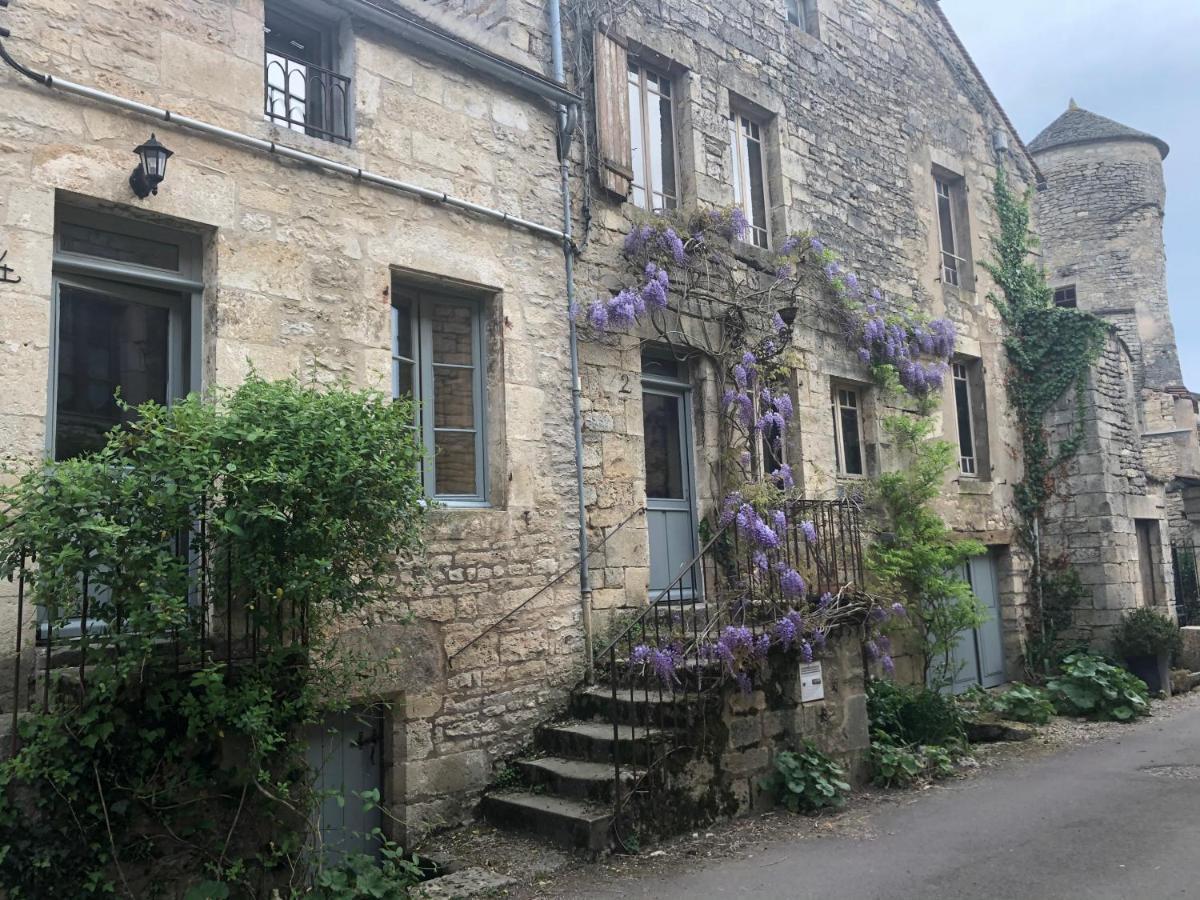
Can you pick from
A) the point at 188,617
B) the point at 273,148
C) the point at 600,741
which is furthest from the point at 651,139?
the point at 188,617

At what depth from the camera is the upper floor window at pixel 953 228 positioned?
12023 mm

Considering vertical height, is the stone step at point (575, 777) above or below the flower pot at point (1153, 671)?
above

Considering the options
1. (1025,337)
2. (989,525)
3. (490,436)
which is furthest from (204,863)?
(1025,337)

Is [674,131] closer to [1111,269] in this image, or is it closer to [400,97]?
[400,97]

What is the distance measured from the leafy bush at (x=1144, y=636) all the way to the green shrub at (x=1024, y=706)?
215 centimetres

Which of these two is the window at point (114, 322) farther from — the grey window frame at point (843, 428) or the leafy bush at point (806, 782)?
the grey window frame at point (843, 428)

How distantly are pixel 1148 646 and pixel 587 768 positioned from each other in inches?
332

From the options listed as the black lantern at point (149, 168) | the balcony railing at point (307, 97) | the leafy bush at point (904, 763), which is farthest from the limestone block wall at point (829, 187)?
the black lantern at point (149, 168)

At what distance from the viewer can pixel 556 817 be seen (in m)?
5.49

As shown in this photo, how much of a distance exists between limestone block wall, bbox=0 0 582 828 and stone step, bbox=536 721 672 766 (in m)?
0.23

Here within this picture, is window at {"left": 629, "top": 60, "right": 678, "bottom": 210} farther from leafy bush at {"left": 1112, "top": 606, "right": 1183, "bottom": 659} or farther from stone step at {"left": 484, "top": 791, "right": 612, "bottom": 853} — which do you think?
leafy bush at {"left": 1112, "top": 606, "right": 1183, "bottom": 659}

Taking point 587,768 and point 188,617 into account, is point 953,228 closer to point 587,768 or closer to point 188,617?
point 587,768

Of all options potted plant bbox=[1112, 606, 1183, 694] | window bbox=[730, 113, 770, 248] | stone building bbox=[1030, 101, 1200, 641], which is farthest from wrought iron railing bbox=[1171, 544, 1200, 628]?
window bbox=[730, 113, 770, 248]

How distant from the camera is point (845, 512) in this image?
8.48 m
